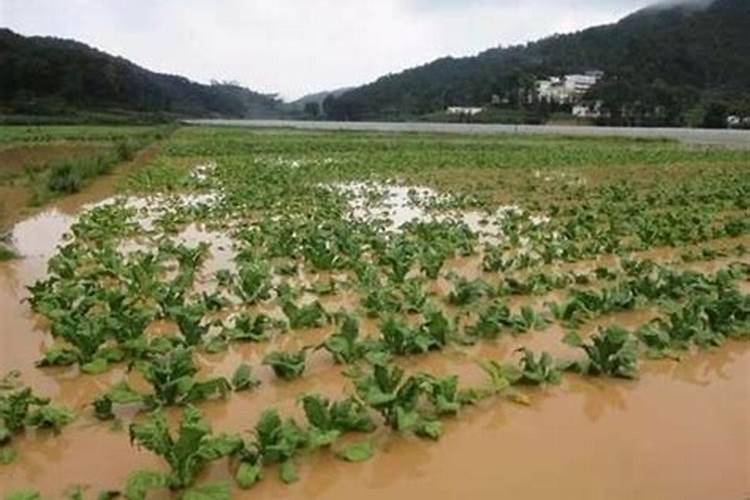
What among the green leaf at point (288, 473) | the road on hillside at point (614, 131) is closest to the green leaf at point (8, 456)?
the green leaf at point (288, 473)

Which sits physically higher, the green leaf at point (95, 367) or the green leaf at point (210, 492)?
the green leaf at point (210, 492)

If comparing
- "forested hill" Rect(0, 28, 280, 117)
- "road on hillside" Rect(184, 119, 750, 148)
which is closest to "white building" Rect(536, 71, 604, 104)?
"road on hillside" Rect(184, 119, 750, 148)

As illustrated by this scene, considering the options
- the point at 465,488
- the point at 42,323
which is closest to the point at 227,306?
the point at 42,323

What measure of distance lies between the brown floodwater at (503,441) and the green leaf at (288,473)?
0.04m

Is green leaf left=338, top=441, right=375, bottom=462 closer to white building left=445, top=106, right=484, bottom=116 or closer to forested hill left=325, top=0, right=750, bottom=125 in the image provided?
forested hill left=325, top=0, right=750, bottom=125

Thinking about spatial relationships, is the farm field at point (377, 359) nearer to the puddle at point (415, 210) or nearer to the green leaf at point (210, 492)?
the green leaf at point (210, 492)

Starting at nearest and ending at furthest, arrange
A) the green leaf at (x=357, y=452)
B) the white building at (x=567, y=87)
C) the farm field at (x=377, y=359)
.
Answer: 1. the farm field at (x=377, y=359)
2. the green leaf at (x=357, y=452)
3. the white building at (x=567, y=87)

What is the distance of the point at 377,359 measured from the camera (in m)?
5.20

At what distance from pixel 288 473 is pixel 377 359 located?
4.77ft

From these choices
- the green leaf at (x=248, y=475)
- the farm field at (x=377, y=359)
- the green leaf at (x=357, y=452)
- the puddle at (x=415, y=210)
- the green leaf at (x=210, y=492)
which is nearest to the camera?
the green leaf at (x=210, y=492)

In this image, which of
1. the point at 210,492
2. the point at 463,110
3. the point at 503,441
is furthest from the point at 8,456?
the point at 463,110

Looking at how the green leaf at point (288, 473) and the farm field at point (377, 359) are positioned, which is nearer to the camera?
the green leaf at point (288, 473)

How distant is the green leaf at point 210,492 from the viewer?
350 cm

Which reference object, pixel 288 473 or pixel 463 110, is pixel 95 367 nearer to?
pixel 288 473
